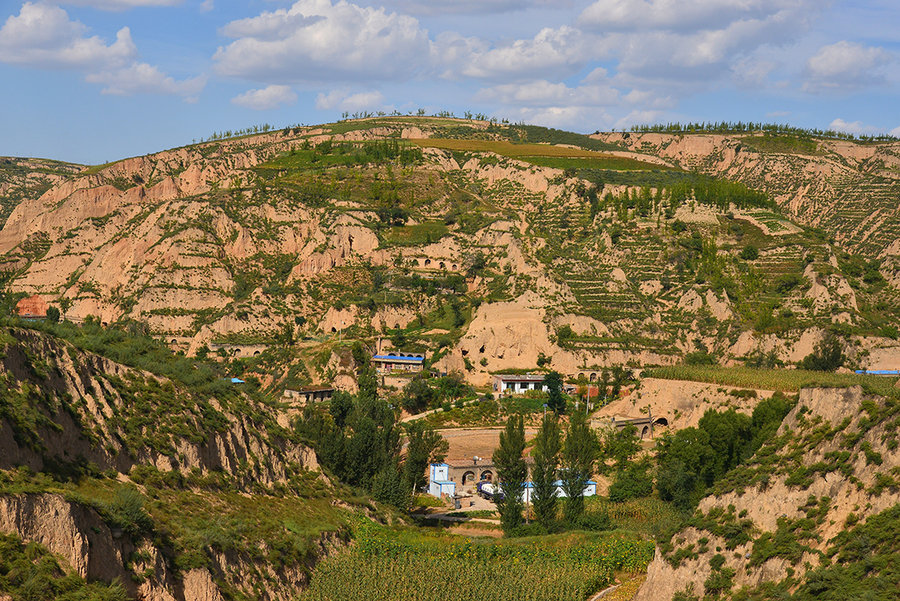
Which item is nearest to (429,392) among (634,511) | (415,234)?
(634,511)

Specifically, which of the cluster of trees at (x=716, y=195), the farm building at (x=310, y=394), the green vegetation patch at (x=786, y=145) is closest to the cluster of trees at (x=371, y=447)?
the farm building at (x=310, y=394)

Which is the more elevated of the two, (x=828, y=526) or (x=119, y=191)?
(x=119, y=191)

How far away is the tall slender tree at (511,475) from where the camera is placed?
62.0m

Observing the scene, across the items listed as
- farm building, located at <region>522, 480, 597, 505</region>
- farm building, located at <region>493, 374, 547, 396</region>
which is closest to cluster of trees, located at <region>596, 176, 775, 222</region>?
farm building, located at <region>493, 374, 547, 396</region>

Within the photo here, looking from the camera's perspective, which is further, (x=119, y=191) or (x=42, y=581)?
(x=119, y=191)

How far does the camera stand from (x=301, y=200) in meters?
133

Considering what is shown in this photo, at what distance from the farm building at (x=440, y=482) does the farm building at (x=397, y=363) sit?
65.4 ft

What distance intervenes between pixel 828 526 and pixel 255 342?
7544cm

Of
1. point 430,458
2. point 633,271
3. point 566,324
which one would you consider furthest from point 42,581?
point 633,271

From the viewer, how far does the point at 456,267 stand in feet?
393

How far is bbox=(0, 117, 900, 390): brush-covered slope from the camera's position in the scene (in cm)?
10131

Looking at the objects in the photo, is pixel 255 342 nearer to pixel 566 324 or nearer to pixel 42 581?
pixel 566 324

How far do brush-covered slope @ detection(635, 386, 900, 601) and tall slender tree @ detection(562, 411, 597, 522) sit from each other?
17.0 meters

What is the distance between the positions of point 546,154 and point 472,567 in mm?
124624
